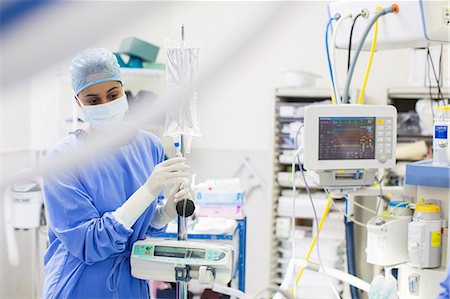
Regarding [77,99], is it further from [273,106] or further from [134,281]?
[273,106]

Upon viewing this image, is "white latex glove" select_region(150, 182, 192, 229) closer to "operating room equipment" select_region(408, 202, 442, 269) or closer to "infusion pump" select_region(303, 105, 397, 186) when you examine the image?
"infusion pump" select_region(303, 105, 397, 186)

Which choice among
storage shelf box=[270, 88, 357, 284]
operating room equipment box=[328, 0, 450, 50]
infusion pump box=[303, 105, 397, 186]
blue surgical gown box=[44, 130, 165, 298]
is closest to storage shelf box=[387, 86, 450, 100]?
storage shelf box=[270, 88, 357, 284]

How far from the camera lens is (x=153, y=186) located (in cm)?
129

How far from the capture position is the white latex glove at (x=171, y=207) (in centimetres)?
Result: 132

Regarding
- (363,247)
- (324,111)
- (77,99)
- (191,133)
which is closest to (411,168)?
(324,111)

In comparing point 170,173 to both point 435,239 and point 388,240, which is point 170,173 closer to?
point 388,240

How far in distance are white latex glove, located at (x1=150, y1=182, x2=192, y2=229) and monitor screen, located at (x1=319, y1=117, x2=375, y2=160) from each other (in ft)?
1.73

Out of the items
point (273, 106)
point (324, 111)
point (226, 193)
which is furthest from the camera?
point (273, 106)

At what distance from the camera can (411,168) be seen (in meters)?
1.78

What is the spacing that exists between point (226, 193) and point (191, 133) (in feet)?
4.80

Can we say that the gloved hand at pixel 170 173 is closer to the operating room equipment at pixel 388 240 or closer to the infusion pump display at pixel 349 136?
the infusion pump display at pixel 349 136

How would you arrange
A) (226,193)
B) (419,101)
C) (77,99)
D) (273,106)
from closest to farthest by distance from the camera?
1. (77,99)
2. (226,193)
3. (419,101)
4. (273,106)

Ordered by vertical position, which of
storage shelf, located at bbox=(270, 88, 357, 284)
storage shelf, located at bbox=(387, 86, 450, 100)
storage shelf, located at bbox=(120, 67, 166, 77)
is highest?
storage shelf, located at bbox=(120, 67, 166, 77)

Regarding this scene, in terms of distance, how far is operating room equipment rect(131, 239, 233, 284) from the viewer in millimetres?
1309
